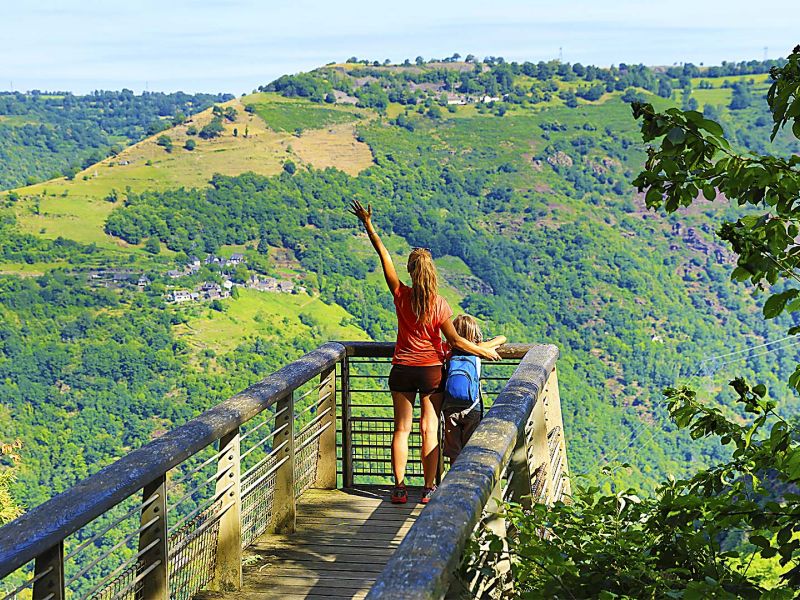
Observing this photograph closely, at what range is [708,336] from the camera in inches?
4451

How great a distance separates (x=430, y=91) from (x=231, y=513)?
497ft

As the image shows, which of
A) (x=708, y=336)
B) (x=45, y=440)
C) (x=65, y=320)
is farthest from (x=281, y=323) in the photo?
(x=708, y=336)

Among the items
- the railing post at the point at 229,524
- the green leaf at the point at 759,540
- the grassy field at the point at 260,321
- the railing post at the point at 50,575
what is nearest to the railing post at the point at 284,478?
the railing post at the point at 229,524

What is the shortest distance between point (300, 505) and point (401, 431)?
0.54 metres

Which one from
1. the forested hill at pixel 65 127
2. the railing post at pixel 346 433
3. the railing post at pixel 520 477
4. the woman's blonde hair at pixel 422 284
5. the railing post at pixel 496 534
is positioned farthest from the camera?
the forested hill at pixel 65 127

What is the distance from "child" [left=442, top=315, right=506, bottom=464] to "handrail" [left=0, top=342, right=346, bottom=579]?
0.78 m

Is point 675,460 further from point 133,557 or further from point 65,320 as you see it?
point 133,557

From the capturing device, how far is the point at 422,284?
4.36 m

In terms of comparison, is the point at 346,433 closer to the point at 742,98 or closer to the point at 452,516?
the point at 452,516

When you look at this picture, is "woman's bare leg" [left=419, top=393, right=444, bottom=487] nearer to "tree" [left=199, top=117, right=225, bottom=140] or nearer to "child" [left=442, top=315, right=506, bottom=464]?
"child" [left=442, top=315, right=506, bottom=464]

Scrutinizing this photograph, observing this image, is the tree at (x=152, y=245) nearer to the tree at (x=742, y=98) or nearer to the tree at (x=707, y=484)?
the tree at (x=742, y=98)

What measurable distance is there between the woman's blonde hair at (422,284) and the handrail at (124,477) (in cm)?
63

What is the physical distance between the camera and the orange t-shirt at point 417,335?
450cm

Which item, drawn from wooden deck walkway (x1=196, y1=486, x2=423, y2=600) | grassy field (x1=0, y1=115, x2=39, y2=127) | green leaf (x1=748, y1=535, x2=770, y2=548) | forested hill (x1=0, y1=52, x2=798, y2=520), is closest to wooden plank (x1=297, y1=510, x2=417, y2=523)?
wooden deck walkway (x1=196, y1=486, x2=423, y2=600)
